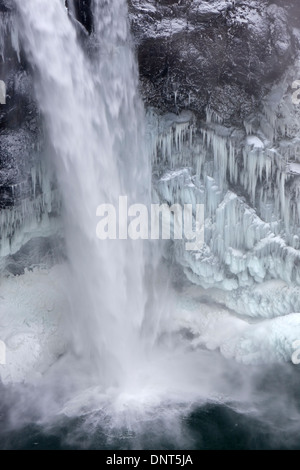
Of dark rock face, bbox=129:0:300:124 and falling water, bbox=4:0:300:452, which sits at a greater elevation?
dark rock face, bbox=129:0:300:124

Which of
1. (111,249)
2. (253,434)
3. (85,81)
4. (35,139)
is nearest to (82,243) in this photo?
(111,249)

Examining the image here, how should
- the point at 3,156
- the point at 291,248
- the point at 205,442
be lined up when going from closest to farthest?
the point at 205,442 → the point at 3,156 → the point at 291,248

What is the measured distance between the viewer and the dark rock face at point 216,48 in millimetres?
9398

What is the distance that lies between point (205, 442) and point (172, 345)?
9.94 ft

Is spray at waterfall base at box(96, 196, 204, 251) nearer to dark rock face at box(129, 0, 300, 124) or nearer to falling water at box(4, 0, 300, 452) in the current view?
falling water at box(4, 0, 300, 452)

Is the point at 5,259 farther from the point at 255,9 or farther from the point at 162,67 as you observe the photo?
the point at 255,9

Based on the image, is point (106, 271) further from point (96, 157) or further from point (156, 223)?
point (96, 157)

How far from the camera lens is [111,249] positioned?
10.1 metres

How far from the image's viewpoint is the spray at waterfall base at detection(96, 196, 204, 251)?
33.3 ft

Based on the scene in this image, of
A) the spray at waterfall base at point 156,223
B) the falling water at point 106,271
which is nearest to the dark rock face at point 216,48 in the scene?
the falling water at point 106,271

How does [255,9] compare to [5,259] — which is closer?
[255,9]

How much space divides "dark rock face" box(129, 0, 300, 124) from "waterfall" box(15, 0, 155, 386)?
0.42 m

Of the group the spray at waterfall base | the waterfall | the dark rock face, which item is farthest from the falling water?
the dark rock face

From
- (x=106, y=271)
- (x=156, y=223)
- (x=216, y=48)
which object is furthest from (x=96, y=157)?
(x=216, y=48)
